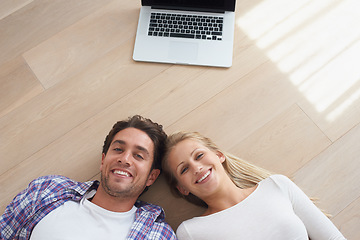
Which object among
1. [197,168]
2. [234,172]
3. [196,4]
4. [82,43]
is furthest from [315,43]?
[82,43]

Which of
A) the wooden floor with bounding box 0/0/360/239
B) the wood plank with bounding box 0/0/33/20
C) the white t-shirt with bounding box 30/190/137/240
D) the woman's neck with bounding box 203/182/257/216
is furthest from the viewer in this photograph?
the wood plank with bounding box 0/0/33/20

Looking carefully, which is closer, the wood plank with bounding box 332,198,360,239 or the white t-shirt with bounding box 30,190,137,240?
the white t-shirt with bounding box 30,190,137,240

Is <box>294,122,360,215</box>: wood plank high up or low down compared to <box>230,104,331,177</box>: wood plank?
down

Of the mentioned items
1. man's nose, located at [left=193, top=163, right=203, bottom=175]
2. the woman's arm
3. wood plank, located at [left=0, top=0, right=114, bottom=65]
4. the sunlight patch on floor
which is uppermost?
wood plank, located at [left=0, top=0, right=114, bottom=65]

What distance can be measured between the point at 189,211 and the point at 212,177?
0.75ft

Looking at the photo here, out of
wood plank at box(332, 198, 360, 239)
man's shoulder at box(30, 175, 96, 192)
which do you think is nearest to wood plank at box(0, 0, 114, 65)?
man's shoulder at box(30, 175, 96, 192)

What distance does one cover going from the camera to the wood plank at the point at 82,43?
5.10 feet

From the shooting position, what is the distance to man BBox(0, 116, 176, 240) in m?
1.22

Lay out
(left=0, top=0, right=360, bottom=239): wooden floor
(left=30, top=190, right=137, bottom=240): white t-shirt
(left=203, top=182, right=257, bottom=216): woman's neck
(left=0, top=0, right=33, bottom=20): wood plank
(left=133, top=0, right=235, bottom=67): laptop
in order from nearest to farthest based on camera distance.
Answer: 1. (left=30, top=190, right=137, bottom=240): white t-shirt
2. (left=203, top=182, right=257, bottom=216): woman's neck
3. (left=0, top=0, right=360, bottom=239): wooden floor
4. (left=133, top=0, right=235, bottom=67): laptop
5. (left=0, top=0, right=33, bottom=20): wood plank

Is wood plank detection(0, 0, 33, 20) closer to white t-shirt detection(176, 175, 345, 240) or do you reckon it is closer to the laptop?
the laptop

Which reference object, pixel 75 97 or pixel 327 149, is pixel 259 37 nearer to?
pixel 327 149

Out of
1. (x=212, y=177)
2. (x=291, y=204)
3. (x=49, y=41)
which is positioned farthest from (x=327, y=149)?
(x=49, y=41)

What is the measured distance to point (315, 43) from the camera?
61.9 inches

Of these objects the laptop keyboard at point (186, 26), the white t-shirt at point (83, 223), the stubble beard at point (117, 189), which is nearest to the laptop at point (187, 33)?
the laptop keyboard at point (186, 26)
